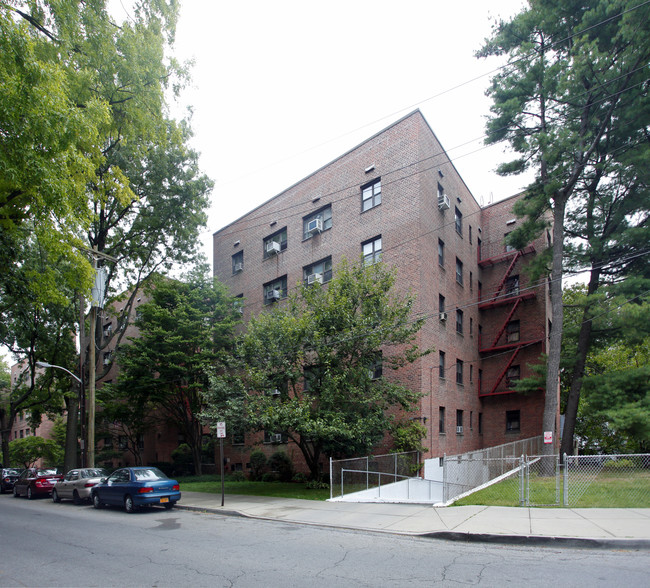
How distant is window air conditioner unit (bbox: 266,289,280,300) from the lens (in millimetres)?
27630

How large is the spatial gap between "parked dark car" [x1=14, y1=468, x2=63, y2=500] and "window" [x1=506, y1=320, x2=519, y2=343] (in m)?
26.0

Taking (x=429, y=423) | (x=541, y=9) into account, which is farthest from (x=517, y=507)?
(x=541, y=9)

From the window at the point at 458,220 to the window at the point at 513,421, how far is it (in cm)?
1117

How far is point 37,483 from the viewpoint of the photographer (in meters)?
22.8

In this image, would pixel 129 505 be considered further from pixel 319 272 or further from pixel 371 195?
pixel 371 195

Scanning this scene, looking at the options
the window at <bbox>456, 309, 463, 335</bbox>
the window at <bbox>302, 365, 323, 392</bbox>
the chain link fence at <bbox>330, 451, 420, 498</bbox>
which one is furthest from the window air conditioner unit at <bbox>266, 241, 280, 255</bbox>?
the chain link fence at <bbox>330, 451, 420, 498</bbox>

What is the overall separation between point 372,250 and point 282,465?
1175cm

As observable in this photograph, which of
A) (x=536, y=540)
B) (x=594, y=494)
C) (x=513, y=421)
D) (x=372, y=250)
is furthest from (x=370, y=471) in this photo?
(x=513, y=421)

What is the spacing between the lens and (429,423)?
21516mm

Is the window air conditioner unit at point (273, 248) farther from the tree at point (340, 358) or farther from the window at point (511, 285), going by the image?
the window at point (511, 285)

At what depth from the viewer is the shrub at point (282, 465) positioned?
2442 cm

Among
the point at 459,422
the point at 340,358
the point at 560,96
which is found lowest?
the point at 459,422

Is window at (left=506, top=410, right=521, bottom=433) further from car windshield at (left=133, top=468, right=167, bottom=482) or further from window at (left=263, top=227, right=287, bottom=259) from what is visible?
car windshield at (left=133, top=468, right=167, bottom=482)

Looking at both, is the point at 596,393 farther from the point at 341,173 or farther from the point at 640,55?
the point at 341,173
